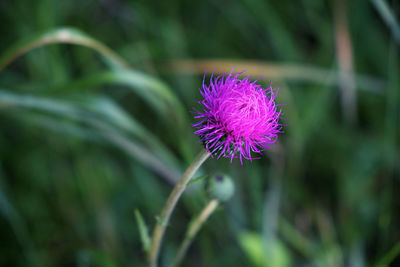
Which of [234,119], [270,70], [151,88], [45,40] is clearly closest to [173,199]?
[234,119]

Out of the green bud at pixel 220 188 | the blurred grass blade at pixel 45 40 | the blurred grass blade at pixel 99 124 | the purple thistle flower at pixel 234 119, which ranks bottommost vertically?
the green bud at pixel 220 188

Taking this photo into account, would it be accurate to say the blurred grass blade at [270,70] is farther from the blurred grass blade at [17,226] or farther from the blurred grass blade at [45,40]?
the blurred grass blade at [17,226]

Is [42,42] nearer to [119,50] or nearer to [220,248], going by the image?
[119,50]

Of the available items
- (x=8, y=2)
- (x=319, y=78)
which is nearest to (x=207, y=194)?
(x=319, y=78)

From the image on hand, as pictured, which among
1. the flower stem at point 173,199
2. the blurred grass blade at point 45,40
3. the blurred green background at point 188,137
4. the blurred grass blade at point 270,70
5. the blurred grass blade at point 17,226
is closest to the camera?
the flower stem at point 173,199

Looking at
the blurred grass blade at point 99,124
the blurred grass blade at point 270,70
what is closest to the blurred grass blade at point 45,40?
the blurred grass blade at point 99,124

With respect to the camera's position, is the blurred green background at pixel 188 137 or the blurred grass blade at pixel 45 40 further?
the blurred green background at pixel 188 137

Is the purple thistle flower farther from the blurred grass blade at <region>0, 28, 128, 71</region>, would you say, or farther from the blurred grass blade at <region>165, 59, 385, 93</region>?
the blurred grass blade at <region>165, 59, 385, 93</region>

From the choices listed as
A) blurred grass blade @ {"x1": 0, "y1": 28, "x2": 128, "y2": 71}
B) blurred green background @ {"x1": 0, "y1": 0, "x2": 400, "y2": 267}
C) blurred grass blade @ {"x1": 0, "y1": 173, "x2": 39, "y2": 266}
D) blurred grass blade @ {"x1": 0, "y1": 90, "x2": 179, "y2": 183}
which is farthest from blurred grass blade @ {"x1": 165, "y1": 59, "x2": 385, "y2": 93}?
blurred grass blade @ {"x1": 0, "y1": 173, "x2": 39, "y2": 266}
